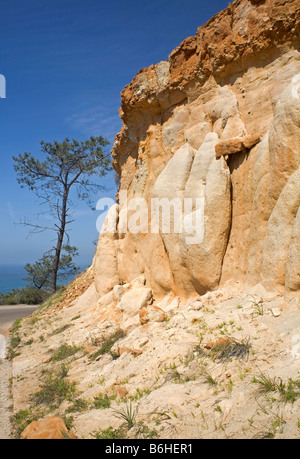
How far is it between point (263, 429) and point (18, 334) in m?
9.62

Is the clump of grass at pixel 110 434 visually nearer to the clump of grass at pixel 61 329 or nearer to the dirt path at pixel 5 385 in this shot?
the dirt path at pixel 5 385

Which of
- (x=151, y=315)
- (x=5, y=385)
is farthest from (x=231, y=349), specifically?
(x=5, y=385)

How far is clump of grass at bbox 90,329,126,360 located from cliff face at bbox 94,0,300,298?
147 centimetres

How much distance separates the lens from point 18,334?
1096cm

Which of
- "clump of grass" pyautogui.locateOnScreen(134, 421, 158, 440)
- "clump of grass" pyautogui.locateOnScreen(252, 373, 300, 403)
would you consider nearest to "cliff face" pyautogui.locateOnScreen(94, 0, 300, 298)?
"clump of grass" pyautogui.locateOnScreen(252, 373, 300, 403)

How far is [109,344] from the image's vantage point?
6.88m

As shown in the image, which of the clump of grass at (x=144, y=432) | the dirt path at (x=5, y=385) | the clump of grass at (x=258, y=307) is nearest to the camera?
the clump of grass at (x=144, y=432)

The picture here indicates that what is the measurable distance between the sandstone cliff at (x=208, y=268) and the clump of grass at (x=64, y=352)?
45 mm

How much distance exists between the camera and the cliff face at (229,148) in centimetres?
514

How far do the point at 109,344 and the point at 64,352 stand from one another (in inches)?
54.7

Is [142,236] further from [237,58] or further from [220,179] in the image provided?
[237,58]

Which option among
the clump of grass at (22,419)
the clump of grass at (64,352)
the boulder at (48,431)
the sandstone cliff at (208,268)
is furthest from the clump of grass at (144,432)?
the clump of grass at (64,352)

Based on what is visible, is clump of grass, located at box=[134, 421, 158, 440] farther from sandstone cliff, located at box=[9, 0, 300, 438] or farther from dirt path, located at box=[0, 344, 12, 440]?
dirt path, located at box=[0, 344, 12, 440]

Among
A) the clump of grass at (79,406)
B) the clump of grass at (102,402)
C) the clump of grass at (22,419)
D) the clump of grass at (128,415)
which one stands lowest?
the clump of grass at (22,419)
